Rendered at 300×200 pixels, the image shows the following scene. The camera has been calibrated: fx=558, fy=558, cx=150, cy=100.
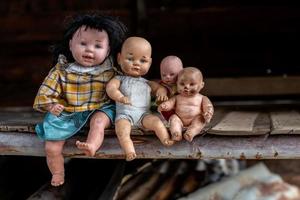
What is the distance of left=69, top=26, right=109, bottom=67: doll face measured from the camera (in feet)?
9.99

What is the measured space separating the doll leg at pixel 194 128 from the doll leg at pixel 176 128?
0.04 metres

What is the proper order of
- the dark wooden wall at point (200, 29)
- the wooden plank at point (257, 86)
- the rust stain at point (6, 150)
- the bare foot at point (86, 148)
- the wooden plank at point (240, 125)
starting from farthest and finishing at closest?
the dark wooden wall at point (200, 29) < the wooden plank at point (257, 86) < the rust stain at point (6, 150) < the wooden plank at point (240, 125) < the bare foot at point (86, 148)

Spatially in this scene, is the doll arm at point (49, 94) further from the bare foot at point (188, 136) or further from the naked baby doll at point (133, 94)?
the bare foot at point (188, 136)

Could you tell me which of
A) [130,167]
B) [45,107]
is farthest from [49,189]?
[130,167]

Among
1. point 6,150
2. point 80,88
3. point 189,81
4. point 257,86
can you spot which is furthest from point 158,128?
point 257,86

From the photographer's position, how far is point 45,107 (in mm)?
3047

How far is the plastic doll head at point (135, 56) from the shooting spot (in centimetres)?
297

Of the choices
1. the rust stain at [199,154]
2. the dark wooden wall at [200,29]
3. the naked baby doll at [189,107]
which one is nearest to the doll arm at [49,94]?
the naked baby doll at [189,107]

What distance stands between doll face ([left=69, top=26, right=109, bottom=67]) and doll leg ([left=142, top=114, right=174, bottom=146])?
0.44 meters

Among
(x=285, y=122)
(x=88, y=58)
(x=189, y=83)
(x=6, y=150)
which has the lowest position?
(x=6, y=150)

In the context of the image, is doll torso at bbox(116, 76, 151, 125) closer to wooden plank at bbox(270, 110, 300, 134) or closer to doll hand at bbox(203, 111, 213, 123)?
doll hand at bbox(203, 111, 213, 123)

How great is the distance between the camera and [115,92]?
3.00 m

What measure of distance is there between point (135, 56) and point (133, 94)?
0.72 feet

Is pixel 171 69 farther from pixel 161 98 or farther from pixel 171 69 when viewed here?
pixel 161 98
